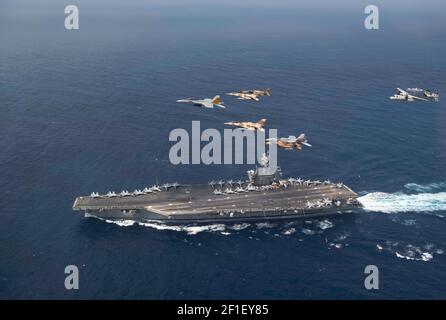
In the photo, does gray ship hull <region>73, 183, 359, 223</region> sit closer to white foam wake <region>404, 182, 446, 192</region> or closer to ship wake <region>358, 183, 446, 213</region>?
ship wake <region>358, 183, 446, 213</region>

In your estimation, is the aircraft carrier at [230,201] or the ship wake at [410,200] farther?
the ship wake at [410,200]

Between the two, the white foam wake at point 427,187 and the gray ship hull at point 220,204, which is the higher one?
the white foam wake at point 427,187

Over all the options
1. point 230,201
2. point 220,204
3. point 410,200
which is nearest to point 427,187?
point 410,200

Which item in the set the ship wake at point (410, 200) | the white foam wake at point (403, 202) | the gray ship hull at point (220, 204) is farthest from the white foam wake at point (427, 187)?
the gray ship hull at point (220, 204)

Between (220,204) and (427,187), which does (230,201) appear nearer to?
(220,204)

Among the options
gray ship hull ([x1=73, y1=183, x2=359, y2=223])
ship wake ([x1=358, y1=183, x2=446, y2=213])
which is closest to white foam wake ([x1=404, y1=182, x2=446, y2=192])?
ship wake ([x1=358, y1=183, x2=446, y2=213])

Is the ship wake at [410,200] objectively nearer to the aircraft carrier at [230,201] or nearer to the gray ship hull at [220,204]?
the aircraft carrier at [230,201]

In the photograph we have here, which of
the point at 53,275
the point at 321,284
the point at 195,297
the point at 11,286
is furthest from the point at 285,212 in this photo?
the point at 11,286
